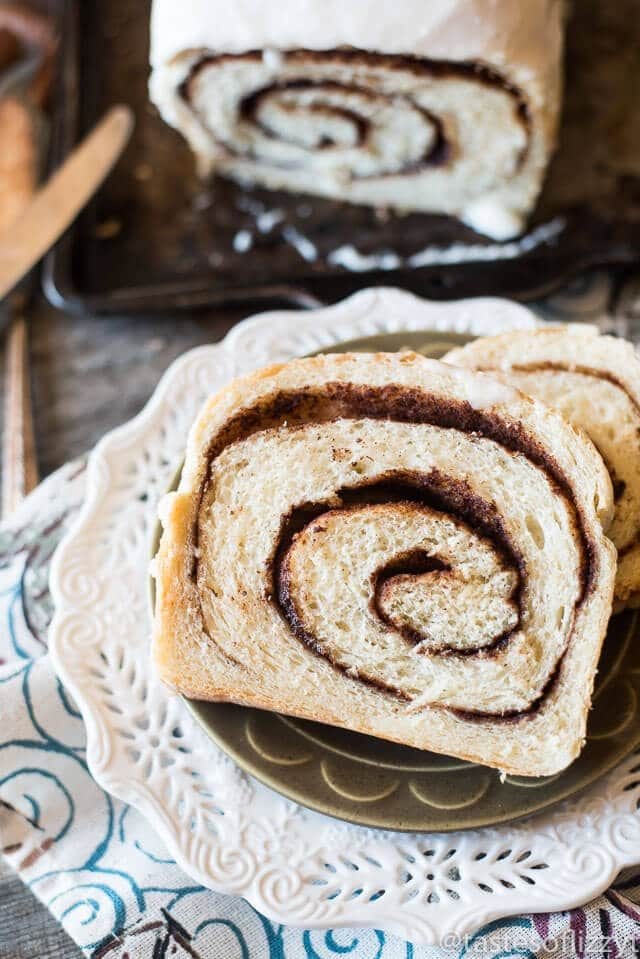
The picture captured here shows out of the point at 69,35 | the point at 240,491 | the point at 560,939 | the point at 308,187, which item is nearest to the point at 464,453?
the point at 240,491

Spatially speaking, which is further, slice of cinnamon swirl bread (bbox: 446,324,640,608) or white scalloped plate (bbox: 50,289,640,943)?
slice of cinnamon swirl bread (bbox: 446,324,640,608)

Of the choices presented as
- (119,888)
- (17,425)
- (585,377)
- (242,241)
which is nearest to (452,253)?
(242,241)

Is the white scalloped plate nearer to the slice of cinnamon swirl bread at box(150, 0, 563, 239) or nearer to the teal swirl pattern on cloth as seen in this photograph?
the teal swirl pattern on cloth

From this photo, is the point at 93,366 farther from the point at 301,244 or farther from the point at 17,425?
the point at 301,244

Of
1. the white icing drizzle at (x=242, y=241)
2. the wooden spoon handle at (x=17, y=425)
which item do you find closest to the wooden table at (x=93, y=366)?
the wooden spoon handle at (x=17, y=425)

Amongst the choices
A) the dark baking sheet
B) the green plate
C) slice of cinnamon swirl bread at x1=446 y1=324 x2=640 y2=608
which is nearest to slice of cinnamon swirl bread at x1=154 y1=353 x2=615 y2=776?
the green plate


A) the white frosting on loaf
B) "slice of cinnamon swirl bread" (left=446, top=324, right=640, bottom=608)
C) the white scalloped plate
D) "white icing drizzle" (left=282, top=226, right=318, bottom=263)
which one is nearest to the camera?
the white scalloped plate
